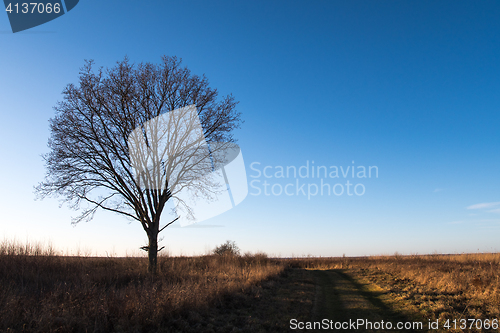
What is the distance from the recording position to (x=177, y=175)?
13.8 metres

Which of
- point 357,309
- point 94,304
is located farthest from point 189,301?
point 357,309

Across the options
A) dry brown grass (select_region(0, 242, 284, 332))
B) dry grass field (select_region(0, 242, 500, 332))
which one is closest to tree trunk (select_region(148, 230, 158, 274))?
dry grass field (select_region(0, 242, 500, 332))

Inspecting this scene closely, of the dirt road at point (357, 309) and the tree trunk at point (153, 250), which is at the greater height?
the tree trunk at point (153, 250)

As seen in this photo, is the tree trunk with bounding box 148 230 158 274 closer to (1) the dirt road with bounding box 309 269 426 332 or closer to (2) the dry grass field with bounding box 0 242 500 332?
(2) the dry grass field with bounding box 0 242 500 332

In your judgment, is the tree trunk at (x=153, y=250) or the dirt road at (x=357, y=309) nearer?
the dirt road at (x=357, y=309)

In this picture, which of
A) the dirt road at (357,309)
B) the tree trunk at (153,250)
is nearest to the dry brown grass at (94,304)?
the tree trunk at (153,250)

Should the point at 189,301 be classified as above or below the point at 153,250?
below

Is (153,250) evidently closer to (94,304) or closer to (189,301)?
(189,301)

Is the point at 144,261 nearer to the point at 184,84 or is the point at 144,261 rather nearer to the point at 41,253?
the point at 41,253

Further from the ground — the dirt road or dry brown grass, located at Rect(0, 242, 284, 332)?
dry brown grass, located at Rect(0, 242, 284, 332)

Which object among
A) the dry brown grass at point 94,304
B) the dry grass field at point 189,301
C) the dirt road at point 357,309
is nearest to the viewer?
the dry brown grass at point 94,304

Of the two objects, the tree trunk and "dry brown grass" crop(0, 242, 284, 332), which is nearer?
"dry brown grass" crop(0, 242, 284, 332)

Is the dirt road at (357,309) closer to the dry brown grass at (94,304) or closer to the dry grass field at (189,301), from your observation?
the dry grass field at (189,301)

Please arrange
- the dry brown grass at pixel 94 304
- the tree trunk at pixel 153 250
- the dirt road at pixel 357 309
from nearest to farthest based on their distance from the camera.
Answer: the dry brown grass at pixel 94 304
the dirt road at pixel 357 309
the tree trunk at pixel 153 250
